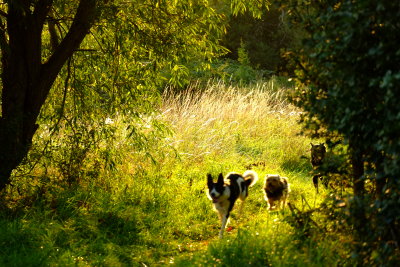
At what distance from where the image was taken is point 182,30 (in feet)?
31.5

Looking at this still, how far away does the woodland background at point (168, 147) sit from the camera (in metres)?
4.65

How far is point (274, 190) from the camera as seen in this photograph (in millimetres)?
8922

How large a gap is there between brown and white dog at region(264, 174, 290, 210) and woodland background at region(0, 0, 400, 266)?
0.23 meters

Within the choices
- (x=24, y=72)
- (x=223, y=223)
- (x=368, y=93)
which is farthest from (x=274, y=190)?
(x=368, y=93)

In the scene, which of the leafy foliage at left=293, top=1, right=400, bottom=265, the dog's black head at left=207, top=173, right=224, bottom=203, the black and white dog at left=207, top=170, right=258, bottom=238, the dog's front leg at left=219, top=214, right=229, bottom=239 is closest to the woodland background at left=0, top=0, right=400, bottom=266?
the leafy foliage at left=293, top=1, right=400, bottom=265

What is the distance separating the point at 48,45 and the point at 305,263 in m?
6.61

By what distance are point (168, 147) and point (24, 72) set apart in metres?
3.91

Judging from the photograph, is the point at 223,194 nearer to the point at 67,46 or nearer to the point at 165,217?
the point at 165,217

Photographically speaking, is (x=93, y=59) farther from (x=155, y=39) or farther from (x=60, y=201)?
(x=60, y=201)

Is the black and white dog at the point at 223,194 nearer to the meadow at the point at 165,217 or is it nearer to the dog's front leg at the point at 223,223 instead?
the dog's front leg at the point at 223,223

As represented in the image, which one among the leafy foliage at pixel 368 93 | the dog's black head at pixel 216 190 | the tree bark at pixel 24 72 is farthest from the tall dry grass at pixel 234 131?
the leafy foliage at pixel 368 93

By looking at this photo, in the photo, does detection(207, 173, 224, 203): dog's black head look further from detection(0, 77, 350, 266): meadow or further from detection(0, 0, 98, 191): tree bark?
detection(0, 0, 98, 191): tree bark

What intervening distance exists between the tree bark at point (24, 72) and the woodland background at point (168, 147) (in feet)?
0.07

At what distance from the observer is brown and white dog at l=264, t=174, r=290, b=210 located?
29.2 feet
